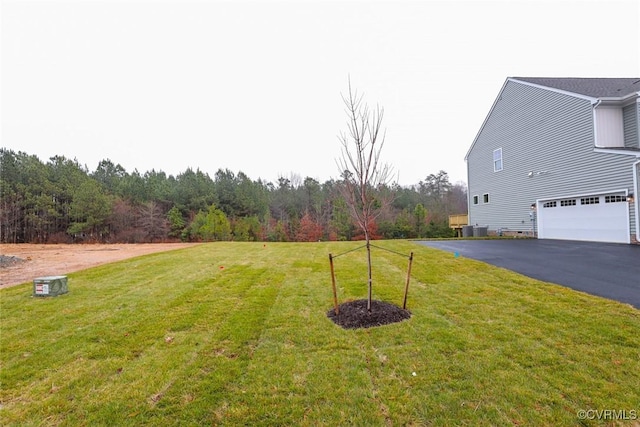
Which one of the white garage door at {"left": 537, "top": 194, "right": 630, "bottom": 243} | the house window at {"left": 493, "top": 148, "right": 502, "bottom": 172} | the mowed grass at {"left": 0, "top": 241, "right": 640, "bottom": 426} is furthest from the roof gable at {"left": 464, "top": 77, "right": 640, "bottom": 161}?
the mowed grass at {"left": 0, "top": 241, "right": 640, "bottom": 426}

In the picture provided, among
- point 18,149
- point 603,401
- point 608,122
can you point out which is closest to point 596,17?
point 608,122

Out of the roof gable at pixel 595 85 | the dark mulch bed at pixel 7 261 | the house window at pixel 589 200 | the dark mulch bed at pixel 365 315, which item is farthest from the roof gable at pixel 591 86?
the dark mulch bed at pixel 7 261

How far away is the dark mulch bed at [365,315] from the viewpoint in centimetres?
352

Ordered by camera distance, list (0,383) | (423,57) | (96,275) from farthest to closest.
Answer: (423,57), (96,275), (0,383)

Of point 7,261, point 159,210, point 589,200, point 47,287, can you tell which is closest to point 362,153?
point 47,287

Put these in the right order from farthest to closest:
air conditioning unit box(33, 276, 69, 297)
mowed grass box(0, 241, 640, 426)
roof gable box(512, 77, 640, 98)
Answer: roof gable box(512, 77, 640, 98)
air conditioning unit box(33, 276, 69, 297)
mowed grass box(0, 241, 640, 426)

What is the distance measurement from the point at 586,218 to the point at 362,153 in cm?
1264

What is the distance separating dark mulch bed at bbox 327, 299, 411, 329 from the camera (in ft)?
11.5

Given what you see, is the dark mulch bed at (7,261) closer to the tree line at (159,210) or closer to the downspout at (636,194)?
the tree line at (159,210)

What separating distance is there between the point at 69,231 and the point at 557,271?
3188 cm

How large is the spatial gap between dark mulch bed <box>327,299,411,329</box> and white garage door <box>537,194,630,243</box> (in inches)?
460

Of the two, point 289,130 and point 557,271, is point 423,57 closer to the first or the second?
point 557,271

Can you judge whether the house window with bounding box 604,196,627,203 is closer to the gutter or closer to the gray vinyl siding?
the gutter

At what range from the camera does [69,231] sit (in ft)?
76.0
